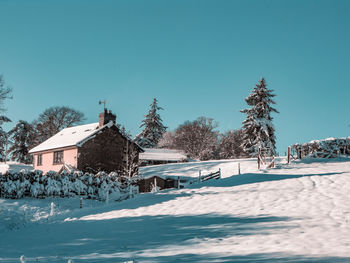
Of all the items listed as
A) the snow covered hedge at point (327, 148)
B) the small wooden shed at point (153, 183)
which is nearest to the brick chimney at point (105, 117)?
the small wooden shed at point (153, 183)

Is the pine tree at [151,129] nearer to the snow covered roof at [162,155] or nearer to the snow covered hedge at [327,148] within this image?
the snow covered roof at [162,155]

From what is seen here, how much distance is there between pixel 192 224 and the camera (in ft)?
39.2

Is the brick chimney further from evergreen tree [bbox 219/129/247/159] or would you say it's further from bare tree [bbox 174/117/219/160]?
evergreen tree [bbox 219/129/247/159]

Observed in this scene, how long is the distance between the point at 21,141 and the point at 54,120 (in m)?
7.63

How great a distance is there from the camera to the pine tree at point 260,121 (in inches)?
1801

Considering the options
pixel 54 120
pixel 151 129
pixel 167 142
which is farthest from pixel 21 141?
pixel 167 142

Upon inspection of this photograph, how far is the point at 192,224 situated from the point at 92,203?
548 inches

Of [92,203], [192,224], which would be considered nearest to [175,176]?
[92,203]

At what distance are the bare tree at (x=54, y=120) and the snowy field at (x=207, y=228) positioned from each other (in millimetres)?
40732

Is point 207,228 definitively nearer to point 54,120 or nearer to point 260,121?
point 260,121

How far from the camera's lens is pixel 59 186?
24.1m

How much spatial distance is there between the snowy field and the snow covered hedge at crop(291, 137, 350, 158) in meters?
14.7

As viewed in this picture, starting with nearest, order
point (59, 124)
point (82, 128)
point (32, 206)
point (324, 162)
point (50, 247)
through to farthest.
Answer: point (50, 247), point (32, 206), point (324, 162), point (82, 128), point (59, 124)

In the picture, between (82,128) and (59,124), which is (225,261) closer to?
(82,128)
